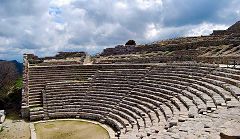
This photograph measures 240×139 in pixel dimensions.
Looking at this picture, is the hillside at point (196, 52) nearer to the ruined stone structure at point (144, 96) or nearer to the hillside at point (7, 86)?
the ruined stone structure at point (144, 96)

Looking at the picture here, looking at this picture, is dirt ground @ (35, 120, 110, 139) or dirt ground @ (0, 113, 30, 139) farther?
dirt ground @ (0, 113, 30, 139)

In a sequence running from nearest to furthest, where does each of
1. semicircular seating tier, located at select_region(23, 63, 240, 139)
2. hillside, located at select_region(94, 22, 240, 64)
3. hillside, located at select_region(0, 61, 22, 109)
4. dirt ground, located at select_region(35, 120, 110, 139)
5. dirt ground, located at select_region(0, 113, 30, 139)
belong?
1. semicircular seating tier, located at select_region(23, 63, 240, 139)
2. dirt ground, located at select_region(35, 120, 110, 139)
3. dirt ground, located at select_region(0, 113, 30, 139)
4. hillside, located at select_region(94, 22, 240, 64)
5. hillside, located at select_region(0, 61, 22, 109)

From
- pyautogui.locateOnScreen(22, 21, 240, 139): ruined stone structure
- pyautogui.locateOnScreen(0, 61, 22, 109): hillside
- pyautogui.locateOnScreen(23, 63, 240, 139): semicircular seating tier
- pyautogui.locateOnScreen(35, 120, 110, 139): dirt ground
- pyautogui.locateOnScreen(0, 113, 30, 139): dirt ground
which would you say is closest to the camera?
pyautogui.locateOnScreen(22, 21, 240, 139): ruined stone structure

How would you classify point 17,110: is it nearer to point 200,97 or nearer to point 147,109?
point 147,109

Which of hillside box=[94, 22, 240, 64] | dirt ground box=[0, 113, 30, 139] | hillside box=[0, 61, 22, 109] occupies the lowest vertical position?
dirt ground box=[0, 113, 30, 139]

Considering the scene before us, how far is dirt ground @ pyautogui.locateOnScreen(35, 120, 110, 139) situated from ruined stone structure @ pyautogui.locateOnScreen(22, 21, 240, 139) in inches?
38.3

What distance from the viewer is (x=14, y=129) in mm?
25125

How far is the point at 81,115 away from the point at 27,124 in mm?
3914

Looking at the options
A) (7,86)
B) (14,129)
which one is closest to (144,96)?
(14,129)

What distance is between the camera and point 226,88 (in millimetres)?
17375

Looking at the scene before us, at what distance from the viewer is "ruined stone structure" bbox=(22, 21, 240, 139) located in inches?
544

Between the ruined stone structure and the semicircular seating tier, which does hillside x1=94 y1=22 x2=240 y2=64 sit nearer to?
the ruined stone structure

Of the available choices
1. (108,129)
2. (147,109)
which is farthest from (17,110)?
(147,109)

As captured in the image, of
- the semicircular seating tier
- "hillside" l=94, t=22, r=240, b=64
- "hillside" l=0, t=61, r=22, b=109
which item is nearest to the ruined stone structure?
the semicircular seating tier
